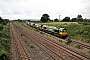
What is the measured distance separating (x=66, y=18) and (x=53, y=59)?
94.0 meters

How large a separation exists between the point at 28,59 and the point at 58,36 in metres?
20.6

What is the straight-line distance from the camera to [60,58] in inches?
662

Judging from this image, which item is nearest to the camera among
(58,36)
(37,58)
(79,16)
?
(37,58)

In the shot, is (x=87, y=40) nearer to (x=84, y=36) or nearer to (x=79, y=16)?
(x=84, y=36)

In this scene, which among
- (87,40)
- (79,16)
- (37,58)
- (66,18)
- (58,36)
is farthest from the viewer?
(66,18)

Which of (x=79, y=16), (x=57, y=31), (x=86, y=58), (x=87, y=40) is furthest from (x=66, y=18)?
(x=86, y=58)

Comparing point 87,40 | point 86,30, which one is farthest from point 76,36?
point 87,40

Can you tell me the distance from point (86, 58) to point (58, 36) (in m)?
19.5

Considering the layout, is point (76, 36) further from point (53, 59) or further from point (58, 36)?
point (53, 59)

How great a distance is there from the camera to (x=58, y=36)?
3631 cm

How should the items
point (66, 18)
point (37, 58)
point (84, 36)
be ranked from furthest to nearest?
point (66, 18), point (84, 36), point (37, 58)

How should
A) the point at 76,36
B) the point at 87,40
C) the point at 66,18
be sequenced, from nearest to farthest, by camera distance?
the point at 87,40 → the point at 76,36 → the point at 66,18

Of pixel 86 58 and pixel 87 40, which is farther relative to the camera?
pixel 87 40

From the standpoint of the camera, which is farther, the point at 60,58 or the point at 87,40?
the point at 87,40
